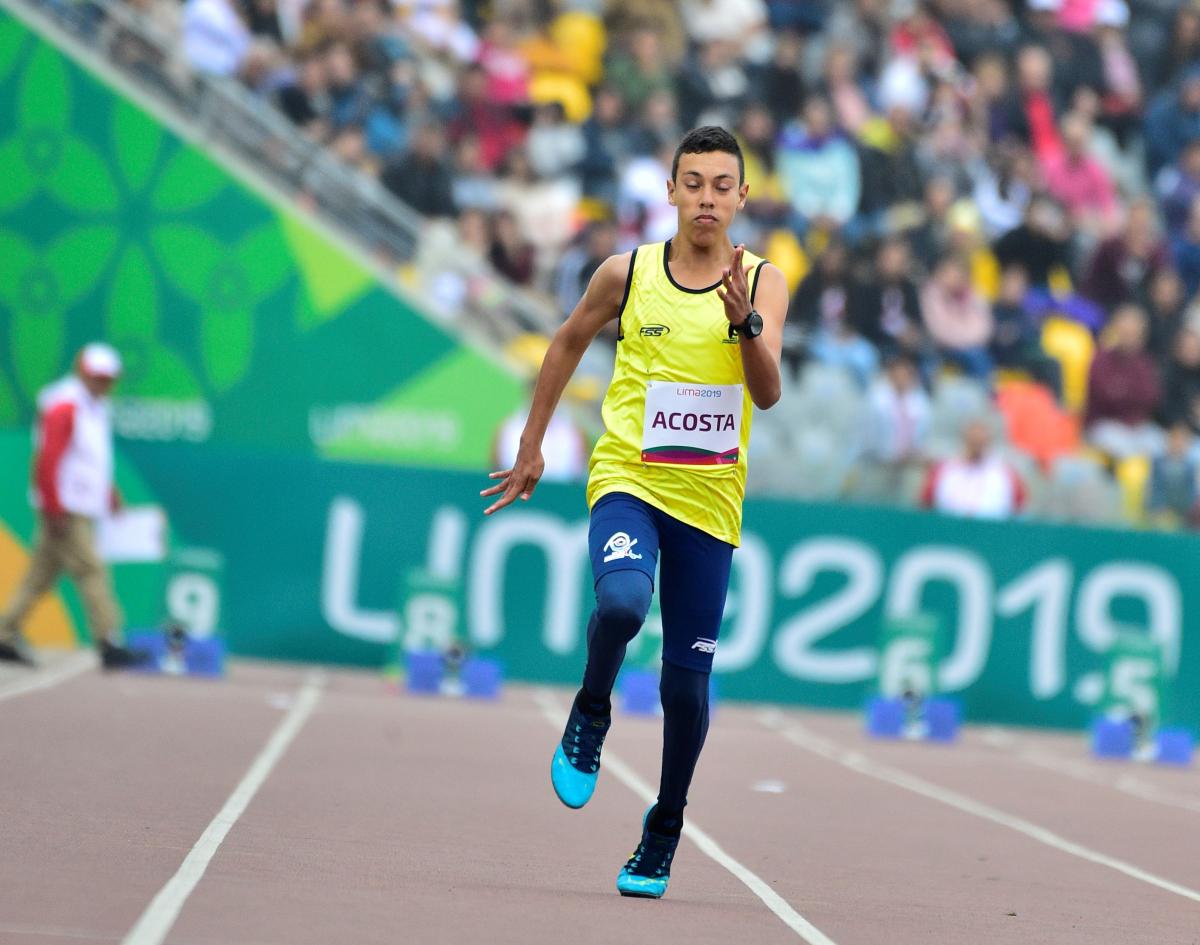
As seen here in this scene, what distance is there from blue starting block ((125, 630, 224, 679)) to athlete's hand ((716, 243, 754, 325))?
10.1m

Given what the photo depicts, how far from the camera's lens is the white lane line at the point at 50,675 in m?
13.2

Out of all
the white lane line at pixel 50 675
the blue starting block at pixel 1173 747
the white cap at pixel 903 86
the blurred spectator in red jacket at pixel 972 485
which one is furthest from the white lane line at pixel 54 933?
the white cap at pixel 903 86

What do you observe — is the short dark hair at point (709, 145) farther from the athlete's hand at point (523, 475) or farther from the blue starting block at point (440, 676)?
the blue starting block at point (440, 676)

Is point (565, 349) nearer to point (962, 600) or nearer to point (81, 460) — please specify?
point (81, 460)

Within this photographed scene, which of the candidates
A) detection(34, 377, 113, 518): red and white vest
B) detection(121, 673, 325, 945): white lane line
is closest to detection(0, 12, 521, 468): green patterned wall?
detection(34, 377, 113, 518): red and white vest

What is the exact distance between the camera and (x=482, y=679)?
1616cm

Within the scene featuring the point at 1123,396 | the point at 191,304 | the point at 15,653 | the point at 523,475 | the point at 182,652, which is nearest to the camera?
the point at 523,475

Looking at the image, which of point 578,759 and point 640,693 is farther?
point 640,693

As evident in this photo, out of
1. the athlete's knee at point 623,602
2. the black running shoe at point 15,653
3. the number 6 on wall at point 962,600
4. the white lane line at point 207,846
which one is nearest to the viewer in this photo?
the white lane line at point 207,846

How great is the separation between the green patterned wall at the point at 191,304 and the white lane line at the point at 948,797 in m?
4.72

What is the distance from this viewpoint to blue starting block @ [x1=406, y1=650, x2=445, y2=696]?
1616cm

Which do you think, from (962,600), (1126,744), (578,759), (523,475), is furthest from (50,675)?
(578,759)

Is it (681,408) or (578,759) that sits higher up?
(681,408)

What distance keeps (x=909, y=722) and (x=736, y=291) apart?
10382 millimetres
